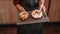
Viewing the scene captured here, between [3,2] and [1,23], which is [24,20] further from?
[1,23]

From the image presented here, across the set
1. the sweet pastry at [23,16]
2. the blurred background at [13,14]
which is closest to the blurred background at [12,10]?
the blurred background at [13,14]

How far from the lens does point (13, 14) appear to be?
1667 millimetres

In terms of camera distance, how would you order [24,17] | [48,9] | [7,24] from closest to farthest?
[24,17] < [48,9] < [7,24]

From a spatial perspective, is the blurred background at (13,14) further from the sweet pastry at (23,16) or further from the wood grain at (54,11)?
the sweet pastry at (23,16)

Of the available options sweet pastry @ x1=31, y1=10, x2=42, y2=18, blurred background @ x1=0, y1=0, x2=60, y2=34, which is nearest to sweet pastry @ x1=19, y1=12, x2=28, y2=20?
sweet pastry @ x1=31, y1=10, x2=42, y2=18

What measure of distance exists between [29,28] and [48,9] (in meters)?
0.83

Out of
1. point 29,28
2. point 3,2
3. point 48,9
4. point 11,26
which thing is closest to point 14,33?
point 11,26

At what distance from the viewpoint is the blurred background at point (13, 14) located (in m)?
1.59

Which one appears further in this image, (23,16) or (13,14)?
(13,14)

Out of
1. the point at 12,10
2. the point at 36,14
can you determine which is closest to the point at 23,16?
the point at 36,14

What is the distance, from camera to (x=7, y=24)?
5.84 ft

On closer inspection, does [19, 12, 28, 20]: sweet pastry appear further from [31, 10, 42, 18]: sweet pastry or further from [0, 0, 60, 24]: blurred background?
[0, 0, 60, 24]: blurred background

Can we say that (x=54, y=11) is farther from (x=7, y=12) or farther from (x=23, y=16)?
(x=23, y=16)

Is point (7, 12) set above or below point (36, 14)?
below
